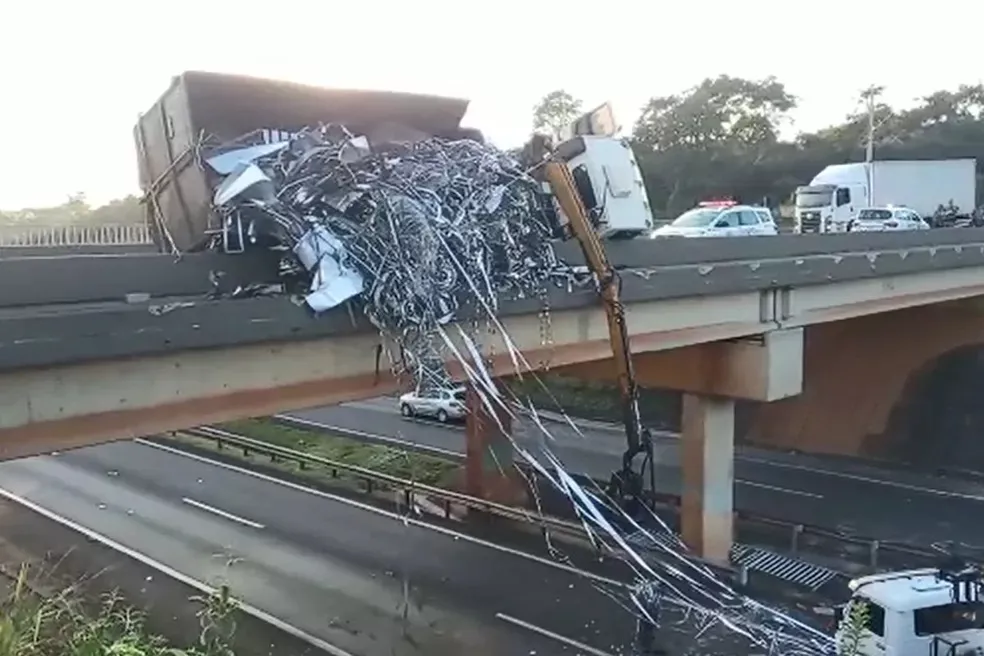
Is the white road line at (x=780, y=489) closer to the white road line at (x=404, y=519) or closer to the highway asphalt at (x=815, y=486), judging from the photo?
the highway asphalt at (x=815, y=486)

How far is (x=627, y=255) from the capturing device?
14188 millimetres

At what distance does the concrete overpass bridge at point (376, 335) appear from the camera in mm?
8094

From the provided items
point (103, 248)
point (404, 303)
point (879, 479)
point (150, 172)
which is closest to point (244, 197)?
point (404, 303)

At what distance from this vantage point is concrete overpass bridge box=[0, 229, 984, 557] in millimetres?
8094

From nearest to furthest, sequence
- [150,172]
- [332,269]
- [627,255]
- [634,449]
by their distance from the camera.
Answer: [332,269] < [634,449] < [150,172] < [627,255]

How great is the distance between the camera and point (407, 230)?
9.88 meters

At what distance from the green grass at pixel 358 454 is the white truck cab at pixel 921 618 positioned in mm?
12519

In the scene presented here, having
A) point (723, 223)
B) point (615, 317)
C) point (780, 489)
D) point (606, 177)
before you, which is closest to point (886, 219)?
point (723, 223)

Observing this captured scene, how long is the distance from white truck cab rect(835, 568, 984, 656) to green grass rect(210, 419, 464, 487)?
41.1 ft

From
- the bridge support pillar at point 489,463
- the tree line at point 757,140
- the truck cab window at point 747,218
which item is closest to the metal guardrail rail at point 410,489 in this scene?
the bridge support pillar at point 489,463

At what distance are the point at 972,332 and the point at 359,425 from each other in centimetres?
1928

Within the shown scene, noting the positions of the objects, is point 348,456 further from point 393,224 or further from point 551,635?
point 393,224

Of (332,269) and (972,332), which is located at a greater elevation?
(332,269)

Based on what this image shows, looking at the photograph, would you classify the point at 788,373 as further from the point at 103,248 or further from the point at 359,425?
the point at 359,425
